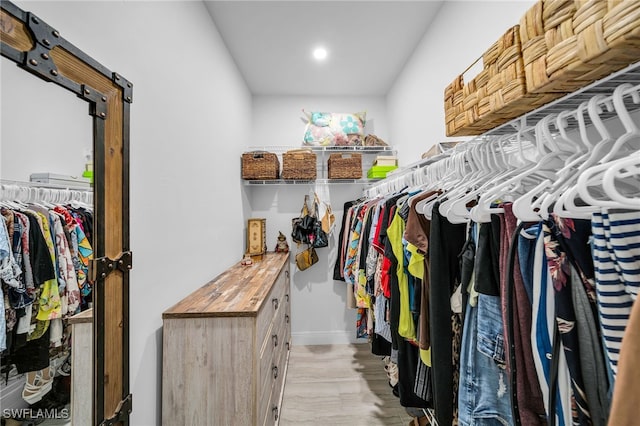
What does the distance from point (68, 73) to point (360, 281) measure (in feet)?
5.50

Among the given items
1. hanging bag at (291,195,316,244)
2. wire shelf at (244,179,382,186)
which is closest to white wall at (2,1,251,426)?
wire shelf at (244,179,382,186)

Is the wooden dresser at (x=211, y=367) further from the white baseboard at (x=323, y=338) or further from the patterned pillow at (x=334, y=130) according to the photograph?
the patterned pillow at (x=334, y=130)

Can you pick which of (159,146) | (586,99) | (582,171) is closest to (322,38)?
(159,146)

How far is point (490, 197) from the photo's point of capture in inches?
29.6

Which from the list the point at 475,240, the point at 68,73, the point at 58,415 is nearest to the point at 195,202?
the point at 68,73

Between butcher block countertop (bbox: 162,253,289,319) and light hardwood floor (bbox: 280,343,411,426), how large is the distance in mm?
998

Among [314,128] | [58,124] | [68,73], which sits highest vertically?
[314,128]

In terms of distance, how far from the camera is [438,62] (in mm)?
2062

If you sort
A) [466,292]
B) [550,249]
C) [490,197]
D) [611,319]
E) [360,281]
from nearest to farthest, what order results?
1. [611,319]
2. [550,249]
3. [490,197]
4. [466,292]
5. [360,281]

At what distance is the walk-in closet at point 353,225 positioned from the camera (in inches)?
21.9

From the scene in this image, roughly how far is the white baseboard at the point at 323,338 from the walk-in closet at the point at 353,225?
0.82 metres

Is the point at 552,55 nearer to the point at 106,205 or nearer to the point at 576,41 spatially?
the point at 576,41

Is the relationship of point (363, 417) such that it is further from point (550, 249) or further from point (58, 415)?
point (550, 249)

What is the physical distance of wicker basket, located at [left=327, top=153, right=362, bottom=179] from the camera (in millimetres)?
2930
